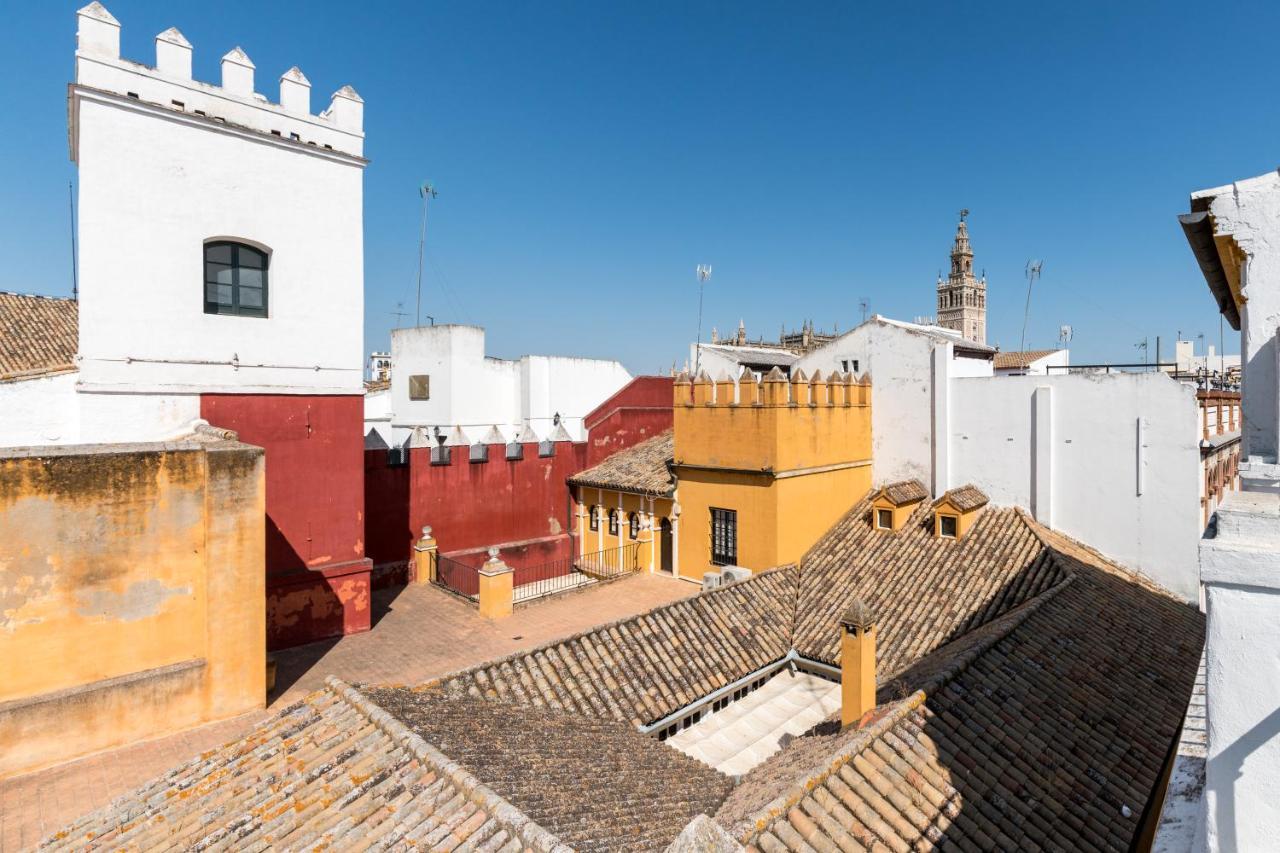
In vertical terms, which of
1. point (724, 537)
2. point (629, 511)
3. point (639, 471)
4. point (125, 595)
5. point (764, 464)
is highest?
point (764, 464)

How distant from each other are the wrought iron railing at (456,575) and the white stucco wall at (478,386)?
8.76 metres

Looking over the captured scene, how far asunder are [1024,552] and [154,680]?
1456cm

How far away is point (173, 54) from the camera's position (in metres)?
10.7

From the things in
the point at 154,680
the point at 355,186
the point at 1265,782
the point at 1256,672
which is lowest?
the point at 154,680

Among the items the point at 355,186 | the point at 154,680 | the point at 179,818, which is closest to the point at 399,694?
the point at 179,818

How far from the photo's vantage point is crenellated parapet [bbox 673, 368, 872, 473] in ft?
47.6

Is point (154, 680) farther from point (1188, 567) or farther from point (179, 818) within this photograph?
point (1188, 567)

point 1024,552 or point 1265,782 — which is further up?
point 1265,782

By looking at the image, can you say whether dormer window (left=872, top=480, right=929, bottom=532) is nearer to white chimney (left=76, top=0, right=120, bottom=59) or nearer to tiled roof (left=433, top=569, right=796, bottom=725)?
tiled roof (left=433, top=569, right=796, bottom=725)

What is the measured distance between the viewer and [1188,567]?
12719 millimetres

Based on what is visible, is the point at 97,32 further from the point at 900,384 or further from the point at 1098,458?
the point at 1098,458

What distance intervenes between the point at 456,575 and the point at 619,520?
4504mm

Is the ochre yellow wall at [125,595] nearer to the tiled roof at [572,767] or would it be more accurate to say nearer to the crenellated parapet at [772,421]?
the tiled roof at [572,767]

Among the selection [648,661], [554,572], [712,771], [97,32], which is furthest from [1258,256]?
[554,572]
